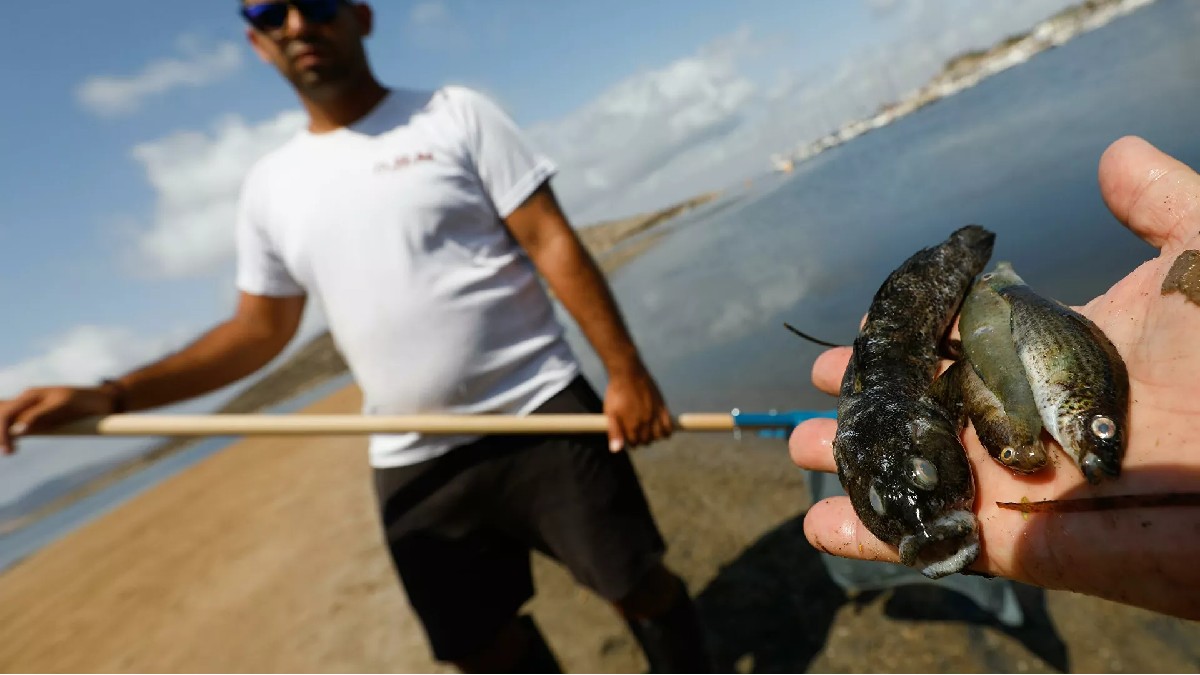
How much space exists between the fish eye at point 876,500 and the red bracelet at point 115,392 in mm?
4246

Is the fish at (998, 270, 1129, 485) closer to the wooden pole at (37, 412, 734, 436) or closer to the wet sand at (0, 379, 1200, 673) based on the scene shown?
the wooden pole at (37, 412, 734, 436)

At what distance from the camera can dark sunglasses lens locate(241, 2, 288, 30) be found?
3.60 metres

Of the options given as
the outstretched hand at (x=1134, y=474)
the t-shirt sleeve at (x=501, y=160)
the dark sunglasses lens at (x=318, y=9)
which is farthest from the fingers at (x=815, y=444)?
the dark sunglasses lens at (x=318, y=9)

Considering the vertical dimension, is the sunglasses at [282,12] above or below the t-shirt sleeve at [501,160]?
above

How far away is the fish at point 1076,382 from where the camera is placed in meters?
1.86

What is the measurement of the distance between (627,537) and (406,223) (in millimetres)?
2206

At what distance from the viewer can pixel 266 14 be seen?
366cm

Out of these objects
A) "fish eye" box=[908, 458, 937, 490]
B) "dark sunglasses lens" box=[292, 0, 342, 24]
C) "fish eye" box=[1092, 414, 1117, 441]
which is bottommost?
"fish eye" box=[1092, 414, 1117, 441]

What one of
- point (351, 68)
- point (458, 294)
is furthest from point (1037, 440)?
point (351, 68)

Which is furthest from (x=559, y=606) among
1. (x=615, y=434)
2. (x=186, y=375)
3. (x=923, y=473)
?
(x=923, y=473)

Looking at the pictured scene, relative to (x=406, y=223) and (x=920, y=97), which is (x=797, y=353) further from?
(x=920, y=97)

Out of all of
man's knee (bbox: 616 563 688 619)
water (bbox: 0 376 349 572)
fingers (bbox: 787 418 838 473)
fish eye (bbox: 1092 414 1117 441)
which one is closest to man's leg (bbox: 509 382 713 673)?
man's knee (bbox: 616 563 688 619)

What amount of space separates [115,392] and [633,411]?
320cm

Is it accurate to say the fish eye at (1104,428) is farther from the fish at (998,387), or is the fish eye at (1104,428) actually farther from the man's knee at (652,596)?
the man's knee at (652,596)
